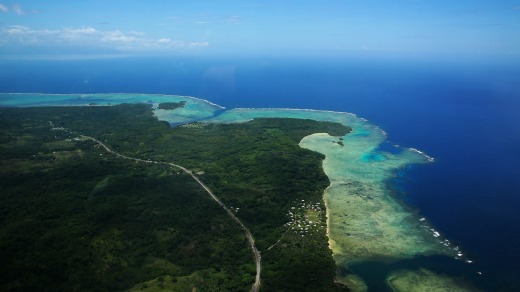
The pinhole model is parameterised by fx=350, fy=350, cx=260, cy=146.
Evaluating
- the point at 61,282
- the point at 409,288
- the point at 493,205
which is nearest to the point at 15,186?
the point at 61,282

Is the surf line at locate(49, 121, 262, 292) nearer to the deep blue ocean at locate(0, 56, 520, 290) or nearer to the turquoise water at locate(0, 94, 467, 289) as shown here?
the turquoise water at locate(0, 94, 467, 289)

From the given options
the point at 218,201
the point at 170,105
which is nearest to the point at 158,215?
the point at 218,201

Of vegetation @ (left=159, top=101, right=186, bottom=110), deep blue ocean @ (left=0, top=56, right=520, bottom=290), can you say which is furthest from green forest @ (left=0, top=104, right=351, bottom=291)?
vegetation @ (left=159, top=101, right=186, bottom=110)

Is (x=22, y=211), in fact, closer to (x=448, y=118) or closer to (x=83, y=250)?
(x=83, y=250)

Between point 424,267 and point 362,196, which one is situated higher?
point 362,196

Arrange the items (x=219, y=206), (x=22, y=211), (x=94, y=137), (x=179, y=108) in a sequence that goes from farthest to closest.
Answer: (x=179, y=108)
(x=94, y=137)
(x=219, y=206)
(x=22, y=211)

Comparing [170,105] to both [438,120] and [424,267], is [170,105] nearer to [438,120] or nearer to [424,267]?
[438,120]

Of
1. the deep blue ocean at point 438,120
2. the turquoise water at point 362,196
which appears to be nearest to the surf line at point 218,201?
the turquoise water at point 362,196
